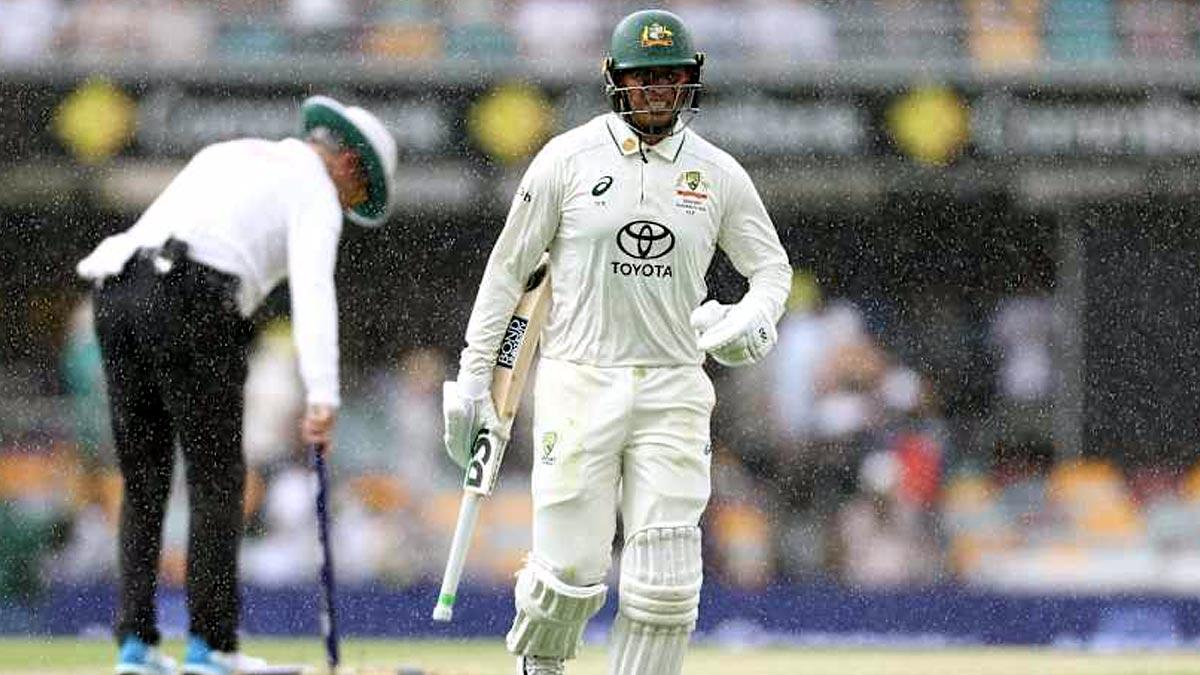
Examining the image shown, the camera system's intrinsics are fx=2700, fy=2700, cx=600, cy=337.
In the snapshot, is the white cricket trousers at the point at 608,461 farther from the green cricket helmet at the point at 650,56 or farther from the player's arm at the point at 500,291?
the green cricket helmet at the point at 650,56

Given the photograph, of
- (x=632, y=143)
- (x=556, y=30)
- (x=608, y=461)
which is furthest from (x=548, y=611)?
(x=556, y=30)

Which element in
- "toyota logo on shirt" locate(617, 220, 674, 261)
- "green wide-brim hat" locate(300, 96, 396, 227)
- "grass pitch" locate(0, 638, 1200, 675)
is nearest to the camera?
"toyota logo on shirt" locate(617, 220, 674, 261)

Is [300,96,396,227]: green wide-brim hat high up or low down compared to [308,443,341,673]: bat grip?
up

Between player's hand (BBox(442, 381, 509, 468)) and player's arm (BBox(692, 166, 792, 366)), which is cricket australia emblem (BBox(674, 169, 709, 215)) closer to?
player's arm (BBox(692, 166, 792, 366))

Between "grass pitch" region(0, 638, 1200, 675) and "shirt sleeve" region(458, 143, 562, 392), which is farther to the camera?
"grass pitch" region(0, 638, 1200, 675)

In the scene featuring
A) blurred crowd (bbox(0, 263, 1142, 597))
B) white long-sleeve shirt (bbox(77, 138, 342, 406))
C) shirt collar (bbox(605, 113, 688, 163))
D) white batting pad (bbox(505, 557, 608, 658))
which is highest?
shirt collar (bbox(605, 113, 688, 163))

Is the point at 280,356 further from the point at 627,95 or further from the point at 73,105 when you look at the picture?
the point at 627,95

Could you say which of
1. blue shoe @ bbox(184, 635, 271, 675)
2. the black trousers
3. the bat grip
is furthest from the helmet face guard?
blue shoe @ bbox(184, 635, 271, 675)

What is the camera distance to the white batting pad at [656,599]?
261 inches

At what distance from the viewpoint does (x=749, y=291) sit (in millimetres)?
6969

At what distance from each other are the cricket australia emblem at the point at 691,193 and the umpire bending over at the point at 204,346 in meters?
1.02

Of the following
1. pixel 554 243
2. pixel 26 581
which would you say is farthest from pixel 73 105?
pixel 554 243

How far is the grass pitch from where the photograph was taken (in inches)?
388

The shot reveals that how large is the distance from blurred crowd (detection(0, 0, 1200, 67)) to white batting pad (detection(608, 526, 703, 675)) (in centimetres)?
784
